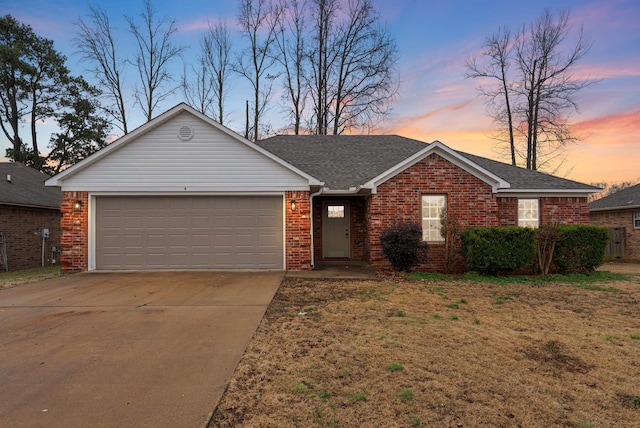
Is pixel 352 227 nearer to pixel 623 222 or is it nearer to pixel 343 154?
pixel 343 154

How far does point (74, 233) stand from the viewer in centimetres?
1106

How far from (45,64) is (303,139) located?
2463 cm

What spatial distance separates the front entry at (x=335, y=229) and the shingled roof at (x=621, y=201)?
14397mm

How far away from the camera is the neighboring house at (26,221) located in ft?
53.8

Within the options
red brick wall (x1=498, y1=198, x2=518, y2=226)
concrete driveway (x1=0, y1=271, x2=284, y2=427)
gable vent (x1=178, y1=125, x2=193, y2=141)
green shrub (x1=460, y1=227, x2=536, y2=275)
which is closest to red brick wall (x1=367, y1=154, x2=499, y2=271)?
red brick wall (x1=498, y1=198, x2=518, y2=226)

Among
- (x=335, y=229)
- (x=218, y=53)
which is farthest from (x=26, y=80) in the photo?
(x=335, y=229)

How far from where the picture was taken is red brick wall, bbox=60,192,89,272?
1103cm

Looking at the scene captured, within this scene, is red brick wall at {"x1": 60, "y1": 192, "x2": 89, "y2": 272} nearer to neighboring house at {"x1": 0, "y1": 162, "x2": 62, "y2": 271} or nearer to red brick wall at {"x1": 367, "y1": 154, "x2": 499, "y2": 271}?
neighboring house at {"x1": 0, "y1": 162, "x2": 62, "y2": 271}

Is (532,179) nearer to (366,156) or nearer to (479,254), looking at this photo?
(479,254)

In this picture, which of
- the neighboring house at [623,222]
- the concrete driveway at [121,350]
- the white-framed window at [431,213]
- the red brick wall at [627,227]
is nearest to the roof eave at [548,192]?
the white-framed window at [431,213]

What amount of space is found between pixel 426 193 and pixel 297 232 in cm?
407

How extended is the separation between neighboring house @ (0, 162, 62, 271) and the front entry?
13.4m

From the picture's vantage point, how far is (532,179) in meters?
13.2

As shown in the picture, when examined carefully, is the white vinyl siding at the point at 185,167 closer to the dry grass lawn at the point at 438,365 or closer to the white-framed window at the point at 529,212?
the dry grass lawn at the point at 438,365
